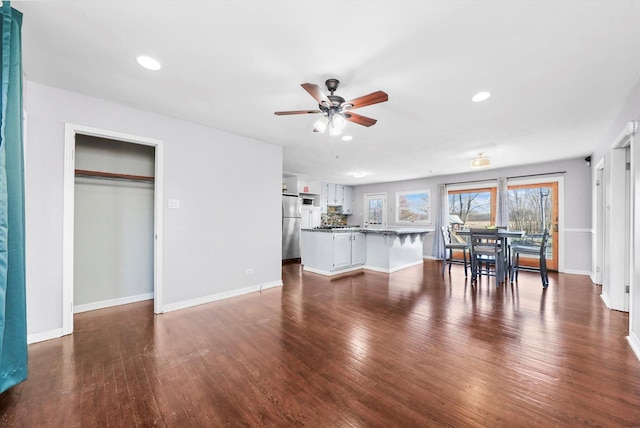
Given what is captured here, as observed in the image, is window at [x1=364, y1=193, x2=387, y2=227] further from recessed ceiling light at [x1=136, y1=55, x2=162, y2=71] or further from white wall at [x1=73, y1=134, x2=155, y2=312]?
recessed ceiling light at [x1=136, y1=55, x2=162, y2=71]

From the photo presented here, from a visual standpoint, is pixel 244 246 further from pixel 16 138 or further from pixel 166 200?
pixel 16 138

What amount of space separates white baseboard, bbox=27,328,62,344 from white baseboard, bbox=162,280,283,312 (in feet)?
3.01

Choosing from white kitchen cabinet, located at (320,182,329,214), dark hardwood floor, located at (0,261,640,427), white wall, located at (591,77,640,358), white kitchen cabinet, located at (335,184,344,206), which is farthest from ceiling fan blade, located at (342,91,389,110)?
white kitchen cabinet, located at (335,184,344,206)

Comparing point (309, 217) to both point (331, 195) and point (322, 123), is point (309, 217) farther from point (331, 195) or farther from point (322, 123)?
point (322, 123)

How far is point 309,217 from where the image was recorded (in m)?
7.64

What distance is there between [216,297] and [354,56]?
340 cm

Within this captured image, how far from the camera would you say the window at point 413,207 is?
7660 millimetres

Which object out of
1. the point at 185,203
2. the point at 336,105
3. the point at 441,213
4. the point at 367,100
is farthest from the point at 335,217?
the point at 367,100

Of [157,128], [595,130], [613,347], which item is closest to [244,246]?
[157,128]

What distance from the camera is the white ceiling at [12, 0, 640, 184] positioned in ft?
5.21

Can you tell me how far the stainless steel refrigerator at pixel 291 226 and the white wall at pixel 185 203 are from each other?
2277 millimetres

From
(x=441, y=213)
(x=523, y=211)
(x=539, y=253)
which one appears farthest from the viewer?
(x=441, y=213)

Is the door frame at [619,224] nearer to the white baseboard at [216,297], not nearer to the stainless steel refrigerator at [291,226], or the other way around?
the white baseboard at [216,297]

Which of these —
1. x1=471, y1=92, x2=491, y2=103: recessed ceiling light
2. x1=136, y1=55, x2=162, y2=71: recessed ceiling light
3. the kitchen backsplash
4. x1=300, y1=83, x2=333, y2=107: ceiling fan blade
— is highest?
x1=136, y1=55, x2=162, y2=71: recessed ceiling light
